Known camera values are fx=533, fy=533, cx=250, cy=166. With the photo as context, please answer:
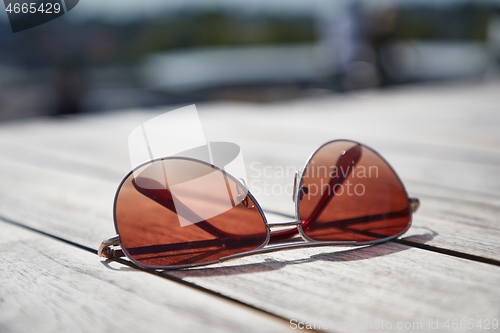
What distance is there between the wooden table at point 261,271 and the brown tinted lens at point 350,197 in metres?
0.02

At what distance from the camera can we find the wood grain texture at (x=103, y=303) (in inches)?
16.9

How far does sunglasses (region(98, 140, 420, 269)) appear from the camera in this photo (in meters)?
0.57

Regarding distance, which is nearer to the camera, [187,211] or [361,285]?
[361,285]

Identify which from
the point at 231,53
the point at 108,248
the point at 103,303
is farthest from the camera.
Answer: the point at 231,53

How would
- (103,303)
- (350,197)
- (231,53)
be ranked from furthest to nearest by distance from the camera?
(231,53) → (350,197) → (103,303)

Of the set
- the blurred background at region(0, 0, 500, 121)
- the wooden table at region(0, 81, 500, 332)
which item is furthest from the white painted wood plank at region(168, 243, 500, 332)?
the blurred background at region(0, 0, 500, 121)

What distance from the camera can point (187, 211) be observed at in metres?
0.60

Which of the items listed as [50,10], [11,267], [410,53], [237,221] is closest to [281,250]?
[237,221]

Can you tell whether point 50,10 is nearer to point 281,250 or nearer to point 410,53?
point 281,250

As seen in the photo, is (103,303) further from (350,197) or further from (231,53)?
(231,53)

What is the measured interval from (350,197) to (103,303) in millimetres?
345

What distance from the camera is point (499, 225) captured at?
720 millimetres

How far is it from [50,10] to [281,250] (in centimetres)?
146

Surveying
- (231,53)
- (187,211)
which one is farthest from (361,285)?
(231,53)
